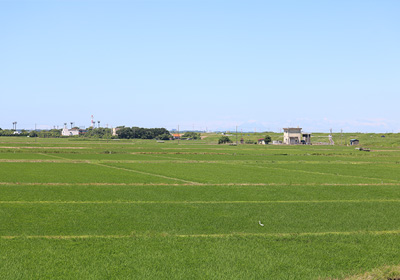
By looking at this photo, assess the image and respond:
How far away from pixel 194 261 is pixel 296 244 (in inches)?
168

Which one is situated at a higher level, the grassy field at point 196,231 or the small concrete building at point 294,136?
the small concrete building at point 294,136

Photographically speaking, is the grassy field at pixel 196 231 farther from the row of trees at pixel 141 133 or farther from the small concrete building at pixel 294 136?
the row of trees at pixel 141 133

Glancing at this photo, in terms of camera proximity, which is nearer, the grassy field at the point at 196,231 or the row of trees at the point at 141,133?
the grassy field at the point at 196,231

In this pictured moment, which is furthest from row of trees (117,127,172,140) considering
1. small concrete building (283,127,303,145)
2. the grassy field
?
the grassy field

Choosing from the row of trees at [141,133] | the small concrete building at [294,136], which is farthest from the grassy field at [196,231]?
the row of trees at [141,133]

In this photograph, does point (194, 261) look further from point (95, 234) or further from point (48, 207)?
point (48, 207)

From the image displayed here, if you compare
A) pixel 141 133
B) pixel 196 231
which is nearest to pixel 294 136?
pixel 141 133

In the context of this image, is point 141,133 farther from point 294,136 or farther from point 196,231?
point 196,231

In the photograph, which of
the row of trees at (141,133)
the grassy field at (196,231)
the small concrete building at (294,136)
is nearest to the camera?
the grassy field at (196,231)

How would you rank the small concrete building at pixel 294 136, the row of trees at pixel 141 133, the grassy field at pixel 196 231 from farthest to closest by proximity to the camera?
the row of trees at pixel 141 133 → the small concrete building at pixel 294 136 → the grassy field at pixel 196 231

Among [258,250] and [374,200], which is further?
[374,200]

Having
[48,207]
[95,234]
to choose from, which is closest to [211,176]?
[48,207]

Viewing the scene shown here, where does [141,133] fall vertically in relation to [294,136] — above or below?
above

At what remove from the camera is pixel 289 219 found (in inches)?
798
